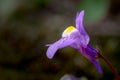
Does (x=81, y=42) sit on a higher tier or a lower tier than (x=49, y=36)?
higher

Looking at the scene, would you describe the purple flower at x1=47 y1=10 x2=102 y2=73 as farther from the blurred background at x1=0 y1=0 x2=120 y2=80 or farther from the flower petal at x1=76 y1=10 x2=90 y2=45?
the blurred background at x1=0 y1=0 x2=120 y2=80

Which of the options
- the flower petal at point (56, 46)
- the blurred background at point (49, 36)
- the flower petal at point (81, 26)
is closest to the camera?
the flower petal at point (56, 46)

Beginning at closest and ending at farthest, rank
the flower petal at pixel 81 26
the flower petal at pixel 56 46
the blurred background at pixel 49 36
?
the flower petal at pixel 56 46, the flower petal at pixel 81 26, the blurred background at pixel 49 36

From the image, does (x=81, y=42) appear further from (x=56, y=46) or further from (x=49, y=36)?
(x=49, y=36)

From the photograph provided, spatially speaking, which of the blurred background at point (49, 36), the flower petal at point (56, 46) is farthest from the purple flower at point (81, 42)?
the blurred background at point (49, 36)

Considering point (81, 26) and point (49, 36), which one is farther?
point (49, 36)

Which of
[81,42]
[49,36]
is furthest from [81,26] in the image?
[49,36]

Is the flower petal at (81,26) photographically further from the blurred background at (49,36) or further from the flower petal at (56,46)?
the blurred background at (49,36)

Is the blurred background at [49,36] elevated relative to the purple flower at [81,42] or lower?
lower

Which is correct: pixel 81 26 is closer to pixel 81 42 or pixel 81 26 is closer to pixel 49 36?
pixel 81 42

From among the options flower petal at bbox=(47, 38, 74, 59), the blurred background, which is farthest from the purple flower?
the blurred background
